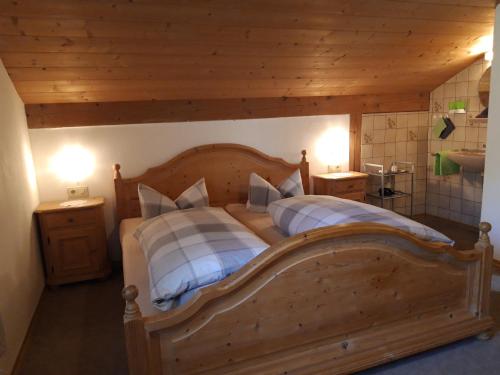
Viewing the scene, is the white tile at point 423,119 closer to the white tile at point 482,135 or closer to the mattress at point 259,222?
the white tile at point 482,135

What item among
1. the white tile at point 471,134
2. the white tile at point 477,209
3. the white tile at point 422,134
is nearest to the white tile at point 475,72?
the white tile at point 471,134

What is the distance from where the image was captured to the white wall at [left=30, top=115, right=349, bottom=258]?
349 cm

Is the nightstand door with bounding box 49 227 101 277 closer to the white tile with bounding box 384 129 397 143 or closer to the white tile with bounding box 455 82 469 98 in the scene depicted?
the white tile with bounding box 384 129 397 143

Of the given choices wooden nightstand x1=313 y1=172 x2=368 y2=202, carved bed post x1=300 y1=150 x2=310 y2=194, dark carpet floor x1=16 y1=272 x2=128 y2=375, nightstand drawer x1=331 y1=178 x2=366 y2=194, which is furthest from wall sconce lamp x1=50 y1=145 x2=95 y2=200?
nightstand drawer x1=331 y1=178 x2=366 y2=194

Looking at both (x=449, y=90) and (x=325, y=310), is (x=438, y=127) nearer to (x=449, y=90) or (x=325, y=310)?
(x=449, y=90)

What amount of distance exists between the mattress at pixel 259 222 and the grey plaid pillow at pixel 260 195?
0.23ft

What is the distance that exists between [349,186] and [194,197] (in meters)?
1.58

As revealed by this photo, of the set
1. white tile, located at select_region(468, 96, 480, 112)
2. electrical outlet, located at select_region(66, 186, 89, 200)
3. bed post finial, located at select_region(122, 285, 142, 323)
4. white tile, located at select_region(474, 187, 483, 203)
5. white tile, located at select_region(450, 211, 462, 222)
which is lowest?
white tile, located at select_region(450, 211, 462, 222)

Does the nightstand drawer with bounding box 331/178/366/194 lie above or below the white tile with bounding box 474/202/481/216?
above

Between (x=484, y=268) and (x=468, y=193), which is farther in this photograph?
(x=468, y=193)

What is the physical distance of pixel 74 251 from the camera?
3363 mm

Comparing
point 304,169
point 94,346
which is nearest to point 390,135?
point 304,169

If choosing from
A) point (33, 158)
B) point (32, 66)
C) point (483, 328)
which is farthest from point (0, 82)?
point (483, 328)

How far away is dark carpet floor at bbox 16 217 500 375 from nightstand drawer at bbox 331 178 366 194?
157 centimetres
